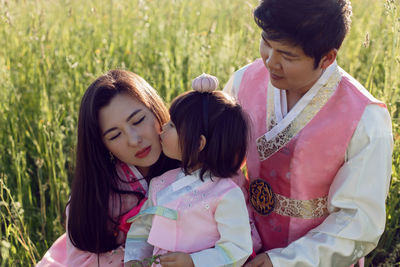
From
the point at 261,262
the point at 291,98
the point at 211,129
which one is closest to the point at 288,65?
the point at 291,98

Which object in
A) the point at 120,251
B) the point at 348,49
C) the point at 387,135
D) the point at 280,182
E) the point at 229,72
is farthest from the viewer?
the point at 348,49

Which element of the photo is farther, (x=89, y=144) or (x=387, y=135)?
(x=89, y=144)

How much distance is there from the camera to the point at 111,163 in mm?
2254

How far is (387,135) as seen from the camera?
1.87 meters

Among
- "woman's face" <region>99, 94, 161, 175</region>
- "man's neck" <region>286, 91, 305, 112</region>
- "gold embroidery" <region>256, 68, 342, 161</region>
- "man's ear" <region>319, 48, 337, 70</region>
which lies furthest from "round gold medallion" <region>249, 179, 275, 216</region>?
"man's ear" <region>319, 48, 337, 70</region>

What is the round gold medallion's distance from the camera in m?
2.10

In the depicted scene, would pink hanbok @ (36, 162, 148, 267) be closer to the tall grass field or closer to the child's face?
the tall grass field

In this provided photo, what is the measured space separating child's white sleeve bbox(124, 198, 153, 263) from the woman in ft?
0.33

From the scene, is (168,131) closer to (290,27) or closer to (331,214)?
(290,27)

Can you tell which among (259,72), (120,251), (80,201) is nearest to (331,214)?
(259,72)

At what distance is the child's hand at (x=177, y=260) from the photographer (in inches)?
72.4

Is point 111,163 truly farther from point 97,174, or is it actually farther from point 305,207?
point 305,207

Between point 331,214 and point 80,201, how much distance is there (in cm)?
108

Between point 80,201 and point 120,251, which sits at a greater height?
point 80,201
